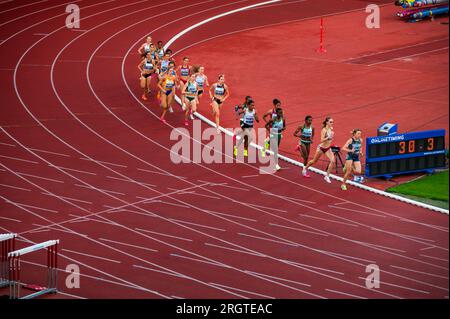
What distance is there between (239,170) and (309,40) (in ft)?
52.6

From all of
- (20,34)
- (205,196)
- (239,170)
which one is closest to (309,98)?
(239,170)

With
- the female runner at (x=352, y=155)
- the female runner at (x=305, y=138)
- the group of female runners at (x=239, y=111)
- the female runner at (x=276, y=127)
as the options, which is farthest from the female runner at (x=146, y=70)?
the female runner at (x=352, y=155)

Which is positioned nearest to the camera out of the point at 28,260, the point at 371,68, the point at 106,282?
the point at 106,282

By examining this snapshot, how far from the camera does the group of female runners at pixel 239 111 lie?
22.8m

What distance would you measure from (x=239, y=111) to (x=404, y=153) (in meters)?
4.19

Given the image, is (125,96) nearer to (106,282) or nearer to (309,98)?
(309,98)

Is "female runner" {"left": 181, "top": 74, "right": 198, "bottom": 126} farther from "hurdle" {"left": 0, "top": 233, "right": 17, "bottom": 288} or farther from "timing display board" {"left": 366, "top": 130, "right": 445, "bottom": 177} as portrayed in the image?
"hurdle" {"left": 0, "top": 233, "right": 17, "bottom": 288}

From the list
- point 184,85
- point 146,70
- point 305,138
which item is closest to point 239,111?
point 305,138

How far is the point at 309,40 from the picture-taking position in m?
39.1

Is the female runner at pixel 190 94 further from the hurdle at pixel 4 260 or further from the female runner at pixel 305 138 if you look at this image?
the hurdle at pixel 4 260

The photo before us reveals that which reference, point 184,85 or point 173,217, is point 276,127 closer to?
point 173,217

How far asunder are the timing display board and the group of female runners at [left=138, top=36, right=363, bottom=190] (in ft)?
1.53

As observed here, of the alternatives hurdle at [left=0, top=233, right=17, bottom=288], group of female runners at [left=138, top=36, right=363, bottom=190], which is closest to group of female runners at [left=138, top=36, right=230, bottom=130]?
group of female runners at [left=138, top=36, right=363, bottom=190]
